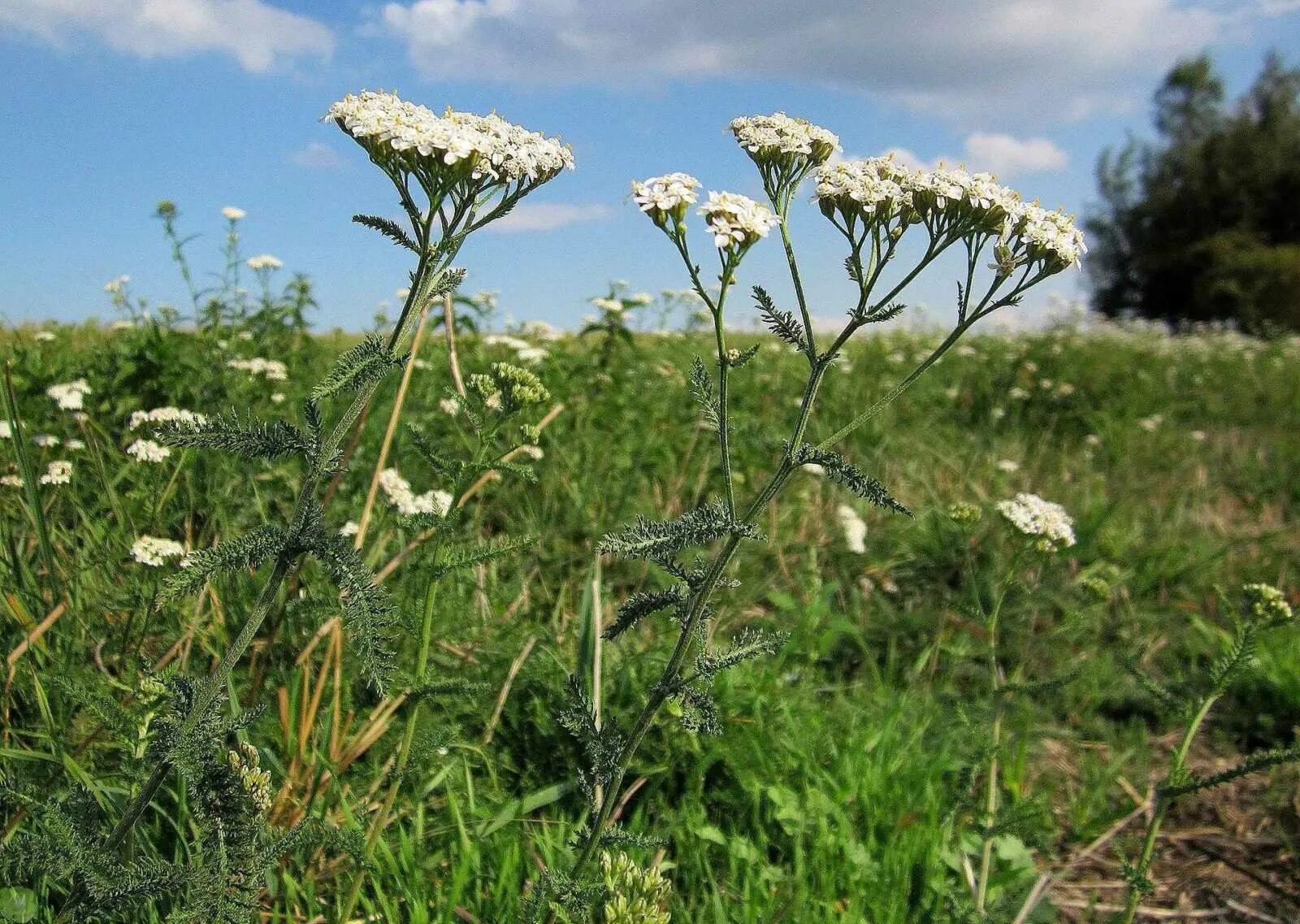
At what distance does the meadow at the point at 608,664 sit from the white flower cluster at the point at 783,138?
81 centimetres

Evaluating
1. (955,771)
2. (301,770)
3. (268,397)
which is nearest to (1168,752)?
(955,771)

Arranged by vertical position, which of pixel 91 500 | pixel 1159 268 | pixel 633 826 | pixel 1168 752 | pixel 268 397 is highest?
pixel 1159 268

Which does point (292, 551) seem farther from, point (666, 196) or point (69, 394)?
point (69, 394)

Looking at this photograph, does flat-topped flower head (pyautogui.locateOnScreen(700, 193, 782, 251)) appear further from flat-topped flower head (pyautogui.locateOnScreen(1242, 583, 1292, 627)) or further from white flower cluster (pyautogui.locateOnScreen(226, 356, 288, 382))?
white flower cluster (pyautogui.locateOnScreen(226, 356, 288, 382))

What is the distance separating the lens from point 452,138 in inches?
60.6

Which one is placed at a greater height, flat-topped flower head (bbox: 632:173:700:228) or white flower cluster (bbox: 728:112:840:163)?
white flower cluster (bbox: 728:112:840:163)

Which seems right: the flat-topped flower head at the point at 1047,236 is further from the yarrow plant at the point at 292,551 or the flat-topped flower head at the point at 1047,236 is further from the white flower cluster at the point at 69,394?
the white flower cluster at the point at 69,394

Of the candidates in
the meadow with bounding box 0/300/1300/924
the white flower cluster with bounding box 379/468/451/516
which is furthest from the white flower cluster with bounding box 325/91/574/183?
the white flower cluster with bounding box 379/468/451/516

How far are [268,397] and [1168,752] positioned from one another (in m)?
4.03

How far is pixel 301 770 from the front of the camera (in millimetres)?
2340

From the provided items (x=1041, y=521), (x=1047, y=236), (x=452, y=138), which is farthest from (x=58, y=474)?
(x=1041, y=521)

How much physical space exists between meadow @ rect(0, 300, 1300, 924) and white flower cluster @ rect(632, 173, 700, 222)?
2.10 ft

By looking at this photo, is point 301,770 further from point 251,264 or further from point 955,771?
point 251,264

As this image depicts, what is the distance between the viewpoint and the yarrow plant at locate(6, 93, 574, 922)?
1493mm
